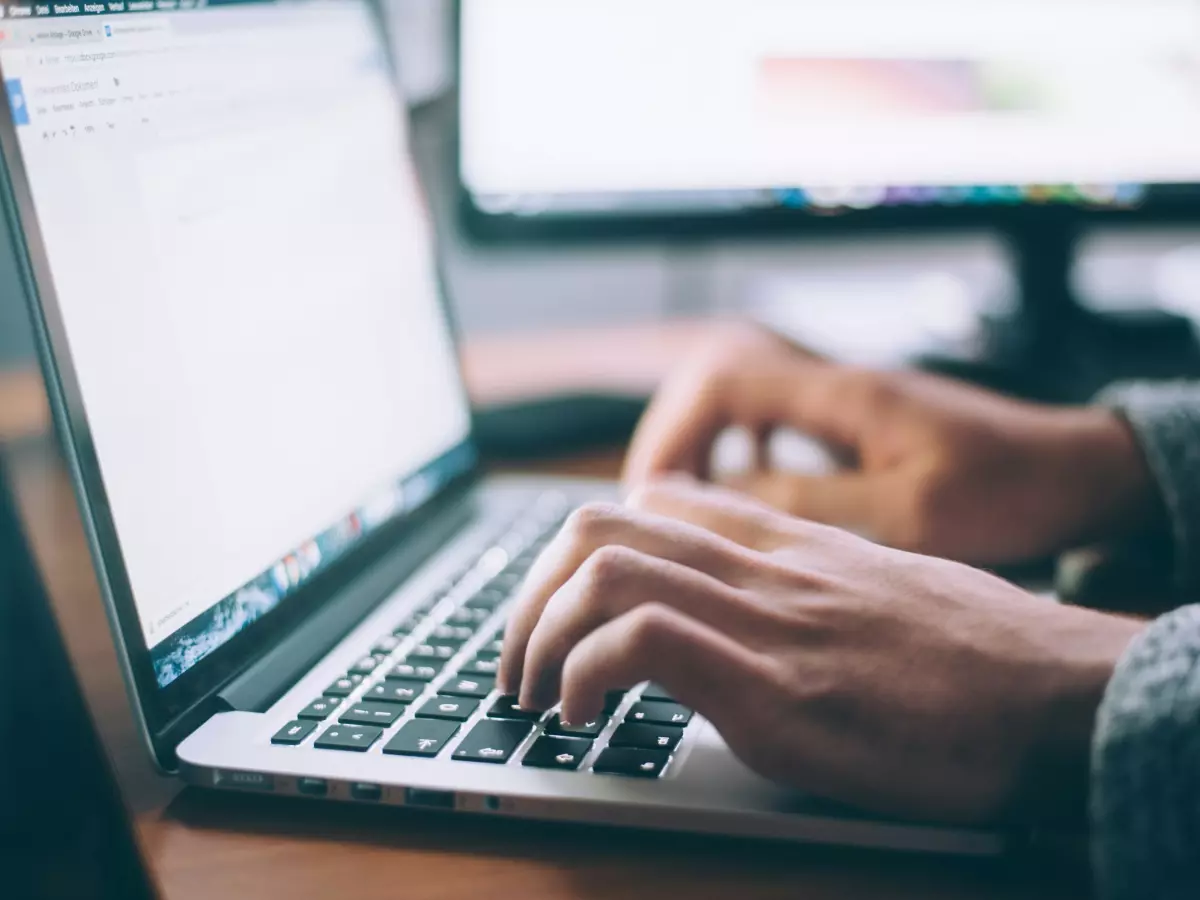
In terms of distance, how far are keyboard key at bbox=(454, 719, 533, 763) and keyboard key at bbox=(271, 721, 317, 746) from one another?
0.18 ft

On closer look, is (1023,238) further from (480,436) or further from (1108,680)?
(1108,680)

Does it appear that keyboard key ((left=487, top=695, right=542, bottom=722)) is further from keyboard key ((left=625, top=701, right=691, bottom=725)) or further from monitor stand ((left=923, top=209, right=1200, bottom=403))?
monitor stand ((left=923, top=209, right=1200, bottom=403))

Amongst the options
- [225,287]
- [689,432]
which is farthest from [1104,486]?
[225,287]

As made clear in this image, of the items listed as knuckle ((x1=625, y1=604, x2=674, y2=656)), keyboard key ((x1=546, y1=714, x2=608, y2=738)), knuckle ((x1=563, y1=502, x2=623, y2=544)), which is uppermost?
knuckle ((x1=563, y1=502, x2=623, y2=544))

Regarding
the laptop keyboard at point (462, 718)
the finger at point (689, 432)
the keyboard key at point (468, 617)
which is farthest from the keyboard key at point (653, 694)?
the finger at point (689, 432)

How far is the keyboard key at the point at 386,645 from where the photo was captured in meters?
0.46

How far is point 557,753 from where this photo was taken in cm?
38

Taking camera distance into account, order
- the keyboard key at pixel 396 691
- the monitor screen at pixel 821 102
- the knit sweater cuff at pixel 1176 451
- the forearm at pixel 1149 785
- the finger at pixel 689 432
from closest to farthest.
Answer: the forearm at pixel 1149 785, the keyboard key at pixel 396 691, the knit sweater cuff at pixel 1176 451, the finger at pixel 689 432, the monitor screen at pixel 821 102

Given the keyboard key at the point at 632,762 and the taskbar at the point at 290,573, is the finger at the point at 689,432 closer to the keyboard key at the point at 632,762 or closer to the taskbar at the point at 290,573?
the taskbar at the point at 290,573

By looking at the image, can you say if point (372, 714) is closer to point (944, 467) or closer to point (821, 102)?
point (944, 467)

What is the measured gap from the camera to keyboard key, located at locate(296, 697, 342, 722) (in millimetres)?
406

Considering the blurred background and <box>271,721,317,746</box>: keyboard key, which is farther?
the blurred background

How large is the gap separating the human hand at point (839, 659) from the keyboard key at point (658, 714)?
34 mm

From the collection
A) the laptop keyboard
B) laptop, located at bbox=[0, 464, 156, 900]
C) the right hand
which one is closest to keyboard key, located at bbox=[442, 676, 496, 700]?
the laptop keyboard
